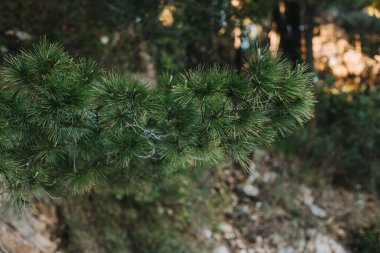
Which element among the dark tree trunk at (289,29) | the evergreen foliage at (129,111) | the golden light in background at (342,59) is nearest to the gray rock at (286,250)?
the golden light in background at (342,59)

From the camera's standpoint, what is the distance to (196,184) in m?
5.16

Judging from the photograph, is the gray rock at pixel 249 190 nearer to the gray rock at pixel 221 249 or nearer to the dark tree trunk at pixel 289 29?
the gray rock at pixel 221 249

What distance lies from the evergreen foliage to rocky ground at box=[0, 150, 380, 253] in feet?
5.74

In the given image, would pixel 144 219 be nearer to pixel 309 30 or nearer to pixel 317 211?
pixel 317 211

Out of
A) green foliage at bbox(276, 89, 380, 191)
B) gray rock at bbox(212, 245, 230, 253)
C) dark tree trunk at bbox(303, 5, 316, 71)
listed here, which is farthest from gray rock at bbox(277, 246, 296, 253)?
dark tree trunk at bbox(303, 5, 316, 71)

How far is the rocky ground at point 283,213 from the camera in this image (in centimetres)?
508

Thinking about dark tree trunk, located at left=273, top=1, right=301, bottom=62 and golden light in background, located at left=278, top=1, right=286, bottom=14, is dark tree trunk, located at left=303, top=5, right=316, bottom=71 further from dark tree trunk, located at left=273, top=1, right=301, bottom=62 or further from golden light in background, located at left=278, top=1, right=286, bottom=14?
golden light in background, located at left=278, top=1, right=286, bottom=14

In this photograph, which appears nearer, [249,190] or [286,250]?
[286,250]

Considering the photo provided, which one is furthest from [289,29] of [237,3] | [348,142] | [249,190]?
[249,190]

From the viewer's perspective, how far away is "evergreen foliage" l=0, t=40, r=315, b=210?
95.4 inches

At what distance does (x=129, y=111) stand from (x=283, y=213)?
3.53 m

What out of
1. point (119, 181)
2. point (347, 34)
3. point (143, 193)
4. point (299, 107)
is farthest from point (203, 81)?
point (347, 34)

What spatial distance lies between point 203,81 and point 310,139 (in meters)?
4.18

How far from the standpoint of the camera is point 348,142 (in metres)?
6.12
